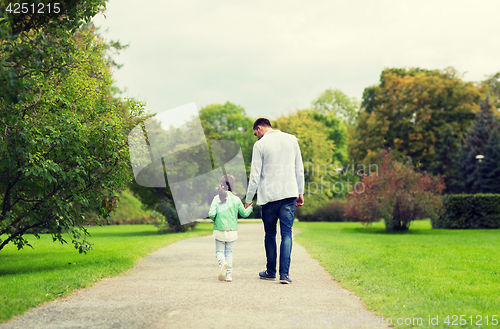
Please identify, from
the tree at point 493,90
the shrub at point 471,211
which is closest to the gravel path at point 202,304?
the shrub at point 471,211

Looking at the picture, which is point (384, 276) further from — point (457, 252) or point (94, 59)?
point (94, 59)

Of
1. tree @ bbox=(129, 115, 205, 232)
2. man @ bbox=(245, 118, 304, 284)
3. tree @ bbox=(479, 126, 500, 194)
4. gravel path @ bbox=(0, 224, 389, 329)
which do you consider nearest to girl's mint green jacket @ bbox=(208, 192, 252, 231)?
man @ bbox=(245, 118, 304, 284)

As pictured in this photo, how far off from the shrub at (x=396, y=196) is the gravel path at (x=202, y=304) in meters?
14.6

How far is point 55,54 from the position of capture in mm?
5984

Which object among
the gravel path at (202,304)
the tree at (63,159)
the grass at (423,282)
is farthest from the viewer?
the tree at (63,159)

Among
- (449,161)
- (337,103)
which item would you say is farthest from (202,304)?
(337,103)

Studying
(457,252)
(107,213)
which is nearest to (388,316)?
(107,213)

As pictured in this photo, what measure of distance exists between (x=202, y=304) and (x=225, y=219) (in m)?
2.13

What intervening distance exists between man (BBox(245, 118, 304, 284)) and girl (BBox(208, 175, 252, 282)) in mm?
608

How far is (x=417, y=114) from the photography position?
3662cm

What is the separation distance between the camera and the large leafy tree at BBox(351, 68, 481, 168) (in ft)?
119

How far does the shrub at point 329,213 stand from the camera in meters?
41.1

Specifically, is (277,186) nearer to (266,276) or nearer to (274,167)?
(274,167)

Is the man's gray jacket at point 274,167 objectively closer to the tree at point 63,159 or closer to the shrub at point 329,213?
the tree at point 63,159
